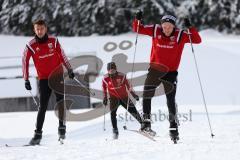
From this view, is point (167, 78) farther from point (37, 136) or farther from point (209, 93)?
point (209, 93)

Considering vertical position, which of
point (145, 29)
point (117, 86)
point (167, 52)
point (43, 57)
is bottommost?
point (117, 86)

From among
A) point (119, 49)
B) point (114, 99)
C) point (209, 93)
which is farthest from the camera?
point (119, 49)

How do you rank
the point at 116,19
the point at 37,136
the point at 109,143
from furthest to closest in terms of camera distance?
the point at 116,19
the point at 37,136
the point at 109,143

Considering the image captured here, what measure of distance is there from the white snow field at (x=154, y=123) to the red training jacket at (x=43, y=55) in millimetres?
1206

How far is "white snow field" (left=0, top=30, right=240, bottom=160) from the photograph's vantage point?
7633 mm

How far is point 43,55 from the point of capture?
9.41m

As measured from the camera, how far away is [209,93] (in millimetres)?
20141

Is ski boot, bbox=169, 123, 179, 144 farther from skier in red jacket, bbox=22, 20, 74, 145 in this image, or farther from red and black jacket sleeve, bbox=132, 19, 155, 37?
skier in red jacket, bbox=22, 20, 74, 145

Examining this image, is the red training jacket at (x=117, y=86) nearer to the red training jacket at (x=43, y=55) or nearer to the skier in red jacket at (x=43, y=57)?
the skier in red jacket at (x=43, y=57)

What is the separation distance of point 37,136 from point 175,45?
8.88 ft

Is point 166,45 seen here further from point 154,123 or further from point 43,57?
point 154,123

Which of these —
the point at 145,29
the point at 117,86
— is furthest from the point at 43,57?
the point at 117,86

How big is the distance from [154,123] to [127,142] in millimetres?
3913

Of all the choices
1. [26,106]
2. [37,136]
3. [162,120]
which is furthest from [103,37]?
[37,136]
